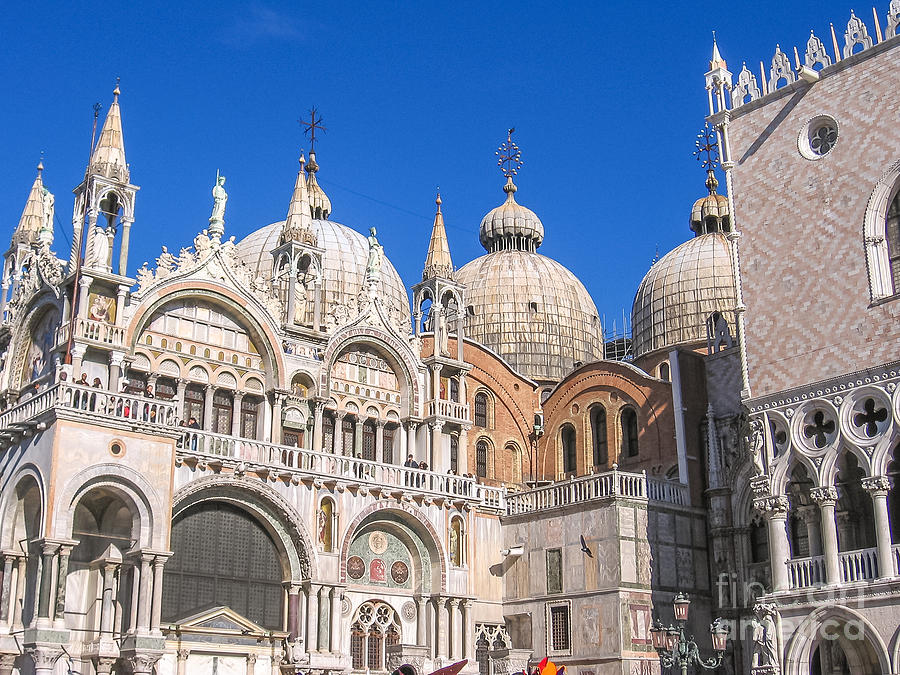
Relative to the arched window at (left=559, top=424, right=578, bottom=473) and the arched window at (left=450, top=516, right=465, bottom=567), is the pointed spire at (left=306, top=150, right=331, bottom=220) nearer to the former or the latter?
the arched window at (left=559, top=424, right=578, bottom=473)

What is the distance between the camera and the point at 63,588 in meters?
23.6

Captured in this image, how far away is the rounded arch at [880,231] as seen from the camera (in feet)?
83.3

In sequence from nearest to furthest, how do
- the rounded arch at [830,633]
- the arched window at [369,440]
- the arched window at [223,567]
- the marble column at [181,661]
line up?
the rounded arch at [830,633] → the marble column at [181,661] → the arched window at [223,567] → the arched window at [369,440]

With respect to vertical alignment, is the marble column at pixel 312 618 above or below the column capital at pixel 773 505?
below

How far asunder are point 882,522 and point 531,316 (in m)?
26.7

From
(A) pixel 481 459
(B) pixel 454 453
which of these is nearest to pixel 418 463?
(B) pixel 454 453

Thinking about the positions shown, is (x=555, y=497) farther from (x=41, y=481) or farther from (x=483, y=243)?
(x=483, y=243)

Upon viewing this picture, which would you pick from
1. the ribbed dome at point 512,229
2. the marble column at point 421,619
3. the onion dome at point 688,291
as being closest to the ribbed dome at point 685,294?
the onion dome at point 688,291

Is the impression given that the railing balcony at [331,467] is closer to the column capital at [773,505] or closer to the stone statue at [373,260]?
the stone statue at [373,260]

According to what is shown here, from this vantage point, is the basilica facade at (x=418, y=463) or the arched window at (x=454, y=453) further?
the arched window at (x=454, y=453)

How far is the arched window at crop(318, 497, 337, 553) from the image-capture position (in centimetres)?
2883

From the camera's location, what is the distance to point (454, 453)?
1383 inches

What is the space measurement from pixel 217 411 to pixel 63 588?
7.66m

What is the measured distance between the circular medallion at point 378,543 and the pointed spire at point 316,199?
21334 millimetres
